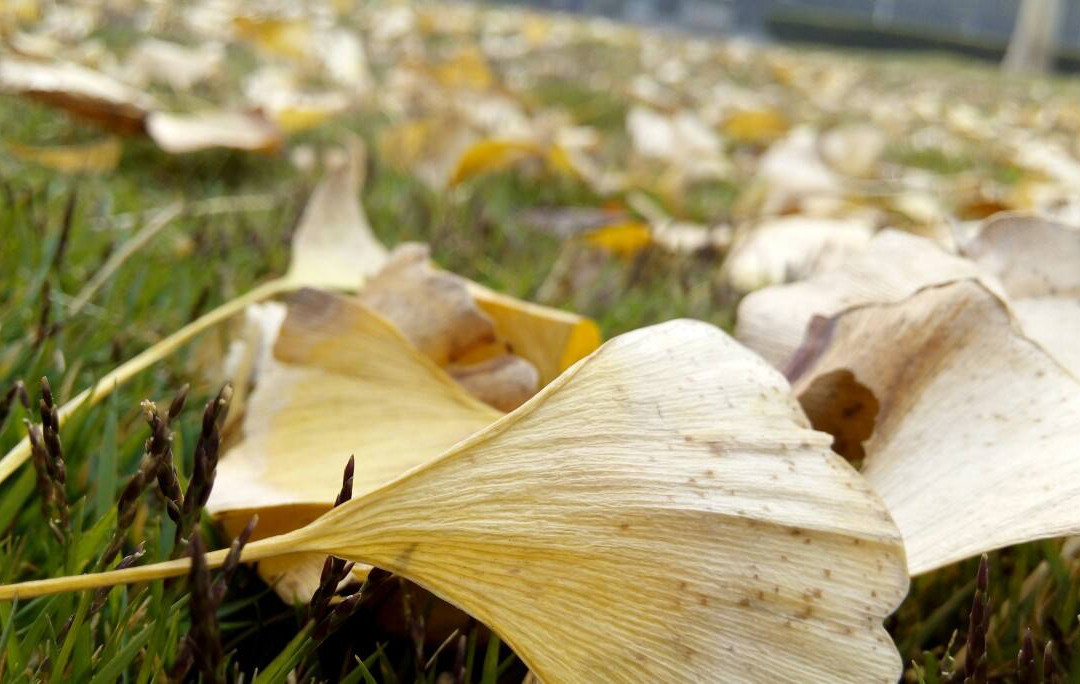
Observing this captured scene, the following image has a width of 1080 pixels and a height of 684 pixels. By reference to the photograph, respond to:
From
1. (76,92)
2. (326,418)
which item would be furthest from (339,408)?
(76,92)

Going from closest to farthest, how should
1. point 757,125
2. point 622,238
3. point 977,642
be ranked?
point 977,642 < point 622,238 < point 757,125

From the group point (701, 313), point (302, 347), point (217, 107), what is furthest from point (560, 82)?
point (302, 347)

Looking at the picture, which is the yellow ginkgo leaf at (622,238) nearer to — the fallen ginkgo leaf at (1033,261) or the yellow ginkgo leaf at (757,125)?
the fallen ginkgo leaf at (1033,261)

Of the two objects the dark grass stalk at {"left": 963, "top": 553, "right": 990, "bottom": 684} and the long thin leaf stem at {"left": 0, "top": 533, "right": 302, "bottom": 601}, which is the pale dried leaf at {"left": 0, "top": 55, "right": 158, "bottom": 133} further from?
the dark grass stalk at {"left": 963, "top": 553, "right": 990, "bottom": 684}

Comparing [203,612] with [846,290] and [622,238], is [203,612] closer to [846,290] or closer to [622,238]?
[846,290]

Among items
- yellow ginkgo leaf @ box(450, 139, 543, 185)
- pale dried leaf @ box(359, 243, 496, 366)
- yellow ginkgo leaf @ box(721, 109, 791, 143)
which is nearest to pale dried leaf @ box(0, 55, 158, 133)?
yellow ginkgo leaf @ box(450, 139, 543, 185)

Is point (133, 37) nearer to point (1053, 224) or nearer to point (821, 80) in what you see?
point (1053, 224)
